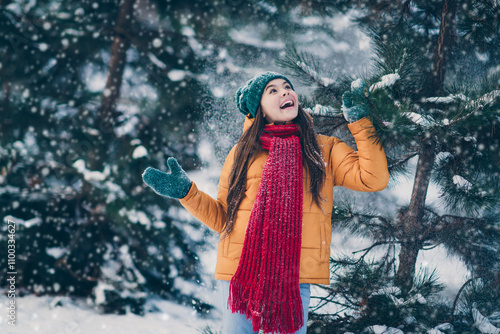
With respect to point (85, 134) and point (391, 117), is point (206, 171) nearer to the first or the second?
point (85, 134)

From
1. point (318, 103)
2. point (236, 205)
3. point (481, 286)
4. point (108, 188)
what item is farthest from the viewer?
point (108, 188)

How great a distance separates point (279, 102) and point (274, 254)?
0.70 m

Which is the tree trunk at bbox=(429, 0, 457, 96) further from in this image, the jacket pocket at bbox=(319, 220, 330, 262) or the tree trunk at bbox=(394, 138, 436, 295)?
the jacket pocket at bbox=(319, 220, 330, 262)

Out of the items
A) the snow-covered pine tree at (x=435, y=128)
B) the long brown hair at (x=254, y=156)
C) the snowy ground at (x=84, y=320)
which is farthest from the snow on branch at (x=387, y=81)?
the snowy ground at (x=84, y=320)

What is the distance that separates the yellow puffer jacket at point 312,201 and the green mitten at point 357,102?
0.03m

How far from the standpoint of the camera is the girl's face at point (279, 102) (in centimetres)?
165

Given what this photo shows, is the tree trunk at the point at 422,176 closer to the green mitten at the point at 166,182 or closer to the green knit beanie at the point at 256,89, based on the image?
the green knit beanie at the point at 256,89

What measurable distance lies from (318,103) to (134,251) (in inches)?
71.5

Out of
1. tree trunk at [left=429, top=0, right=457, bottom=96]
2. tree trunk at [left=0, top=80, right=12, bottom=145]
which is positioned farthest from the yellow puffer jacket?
tree trunk at [left=0, top=80, right=12, bottom=145]

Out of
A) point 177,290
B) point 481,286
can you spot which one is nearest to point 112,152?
point 177,290

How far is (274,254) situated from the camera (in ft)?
4.81

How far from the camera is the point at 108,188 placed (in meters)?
2.63

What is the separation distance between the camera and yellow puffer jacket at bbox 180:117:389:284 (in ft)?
4.78

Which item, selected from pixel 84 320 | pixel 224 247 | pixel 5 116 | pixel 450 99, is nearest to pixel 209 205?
pixel 224 247
